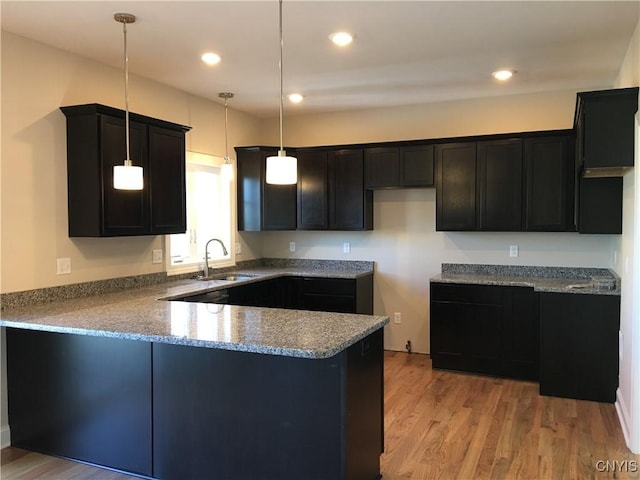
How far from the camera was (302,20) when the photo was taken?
3072mm

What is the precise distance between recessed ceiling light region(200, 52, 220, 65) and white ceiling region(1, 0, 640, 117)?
0.22 ft

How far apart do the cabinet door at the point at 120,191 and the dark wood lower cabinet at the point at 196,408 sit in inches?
36.2

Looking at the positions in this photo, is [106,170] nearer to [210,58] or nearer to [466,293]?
[210,58]

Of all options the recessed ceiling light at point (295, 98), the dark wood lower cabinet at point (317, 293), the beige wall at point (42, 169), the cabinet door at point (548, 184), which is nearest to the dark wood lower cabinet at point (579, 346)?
the cabinet door at point (548, 184)

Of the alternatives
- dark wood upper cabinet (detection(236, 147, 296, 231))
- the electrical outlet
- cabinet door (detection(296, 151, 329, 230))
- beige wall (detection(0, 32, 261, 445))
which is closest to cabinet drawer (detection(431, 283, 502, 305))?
cabinet door (detection(296, 151, 329, 230))

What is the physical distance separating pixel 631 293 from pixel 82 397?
11.2 feet

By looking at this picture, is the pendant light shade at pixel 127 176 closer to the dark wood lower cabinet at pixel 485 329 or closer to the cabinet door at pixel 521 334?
the dark wood lower cabinet at pixel 485 329

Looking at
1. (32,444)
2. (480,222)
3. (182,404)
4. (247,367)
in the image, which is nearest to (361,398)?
(247,367)

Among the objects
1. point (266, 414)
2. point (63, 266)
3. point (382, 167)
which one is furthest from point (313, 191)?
point (266, 414)

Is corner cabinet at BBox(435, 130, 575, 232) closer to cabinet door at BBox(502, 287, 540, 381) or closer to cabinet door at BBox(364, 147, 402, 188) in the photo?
cabinet door at BBox(364, 147, 402, 188)

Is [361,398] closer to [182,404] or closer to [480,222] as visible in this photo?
[182,404]

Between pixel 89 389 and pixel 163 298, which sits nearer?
pixel 89 389

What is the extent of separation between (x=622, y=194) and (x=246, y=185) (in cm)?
359

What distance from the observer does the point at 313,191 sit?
18.1ft
